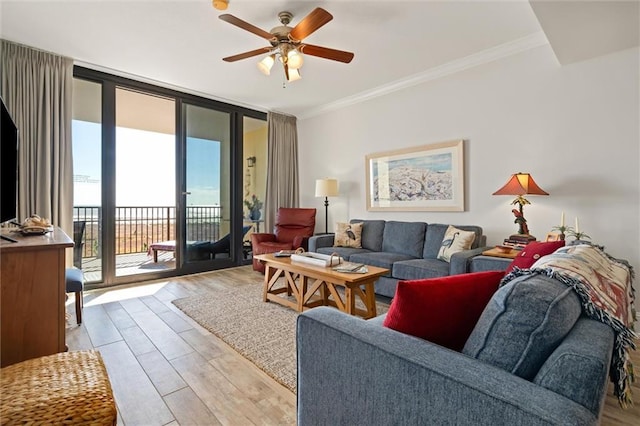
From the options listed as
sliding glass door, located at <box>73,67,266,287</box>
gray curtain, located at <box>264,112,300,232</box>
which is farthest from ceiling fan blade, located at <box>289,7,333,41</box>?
gray curtain, located at <box>264,112,300,232</box>

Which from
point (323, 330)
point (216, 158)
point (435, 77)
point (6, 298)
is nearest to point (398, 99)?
point (435, 77)

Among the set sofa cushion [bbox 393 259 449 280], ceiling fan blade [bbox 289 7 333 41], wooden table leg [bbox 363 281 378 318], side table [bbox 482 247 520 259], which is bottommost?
wooden table leg [bbox 363 281 378 318]

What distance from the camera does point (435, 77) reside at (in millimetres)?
3680

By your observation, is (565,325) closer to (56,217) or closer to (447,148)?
(447,148)

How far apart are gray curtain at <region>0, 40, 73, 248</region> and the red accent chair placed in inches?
84.1

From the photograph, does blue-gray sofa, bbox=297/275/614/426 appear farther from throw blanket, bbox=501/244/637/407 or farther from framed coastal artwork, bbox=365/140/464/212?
framed coastal artwork, bbox=365/140/464/212

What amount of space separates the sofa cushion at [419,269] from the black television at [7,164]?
2962 mm

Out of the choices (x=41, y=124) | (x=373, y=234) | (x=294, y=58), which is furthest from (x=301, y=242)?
(x=41, y=124)

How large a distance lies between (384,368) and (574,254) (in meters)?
0.91

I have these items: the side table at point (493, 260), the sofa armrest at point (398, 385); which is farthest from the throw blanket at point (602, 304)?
the side table at point (493, 260)

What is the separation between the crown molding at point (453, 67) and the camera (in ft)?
9.70

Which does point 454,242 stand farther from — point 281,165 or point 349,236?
point 281,165

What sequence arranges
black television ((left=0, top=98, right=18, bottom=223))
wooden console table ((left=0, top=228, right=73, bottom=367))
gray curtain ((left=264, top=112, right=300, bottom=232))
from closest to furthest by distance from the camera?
1. wooden console table ((left=0, top=228, right=73, bottom=367))
2. black television ((left=0, top=98, right=18, bottom=223))
3. gray curtain ((left=264, top=112, right=300, bottom=232))

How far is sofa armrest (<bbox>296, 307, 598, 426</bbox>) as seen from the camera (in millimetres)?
630
